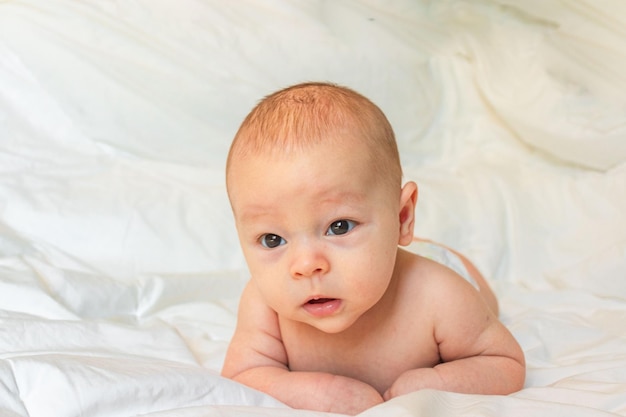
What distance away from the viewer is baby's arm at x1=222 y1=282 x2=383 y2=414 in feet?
3.66

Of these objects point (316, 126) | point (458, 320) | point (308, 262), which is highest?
point (316, 126)

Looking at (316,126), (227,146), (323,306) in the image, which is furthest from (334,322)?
(227,146)

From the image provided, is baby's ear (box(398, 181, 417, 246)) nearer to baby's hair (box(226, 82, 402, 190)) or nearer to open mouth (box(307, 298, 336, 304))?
baby's hair (box(226, 82, 402, 190))

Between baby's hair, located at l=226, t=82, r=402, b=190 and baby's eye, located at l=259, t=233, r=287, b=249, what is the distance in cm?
10

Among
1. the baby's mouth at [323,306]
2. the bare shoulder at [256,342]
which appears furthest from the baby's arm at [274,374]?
the baby's mouth at [323,306]

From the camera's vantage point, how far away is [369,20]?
219 centimetres

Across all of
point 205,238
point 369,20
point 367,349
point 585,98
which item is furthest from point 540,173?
point 367,349

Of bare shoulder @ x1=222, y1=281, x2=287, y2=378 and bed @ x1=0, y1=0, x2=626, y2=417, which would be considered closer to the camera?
bare shoulder @ x1=222, y1=281, x2=287, y2=378

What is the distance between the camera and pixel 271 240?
109 cm

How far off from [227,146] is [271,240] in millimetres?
949

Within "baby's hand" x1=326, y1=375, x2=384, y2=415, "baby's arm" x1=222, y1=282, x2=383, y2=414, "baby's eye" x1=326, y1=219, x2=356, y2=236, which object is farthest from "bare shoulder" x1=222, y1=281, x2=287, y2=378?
"baby's eye" x1=326, y1=219, x2=356, y2=236

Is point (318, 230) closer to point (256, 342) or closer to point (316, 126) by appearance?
point (316, 126)

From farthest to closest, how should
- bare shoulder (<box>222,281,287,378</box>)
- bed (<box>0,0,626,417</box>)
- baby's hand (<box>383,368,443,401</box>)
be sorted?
bed (<box>0,0,626,417</box>) < bare shoulder (<box>222,281,287,378</box>) < baby's hand (<box>383,368,443,401</box>)

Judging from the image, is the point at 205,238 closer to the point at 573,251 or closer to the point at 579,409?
the point at 573,251
